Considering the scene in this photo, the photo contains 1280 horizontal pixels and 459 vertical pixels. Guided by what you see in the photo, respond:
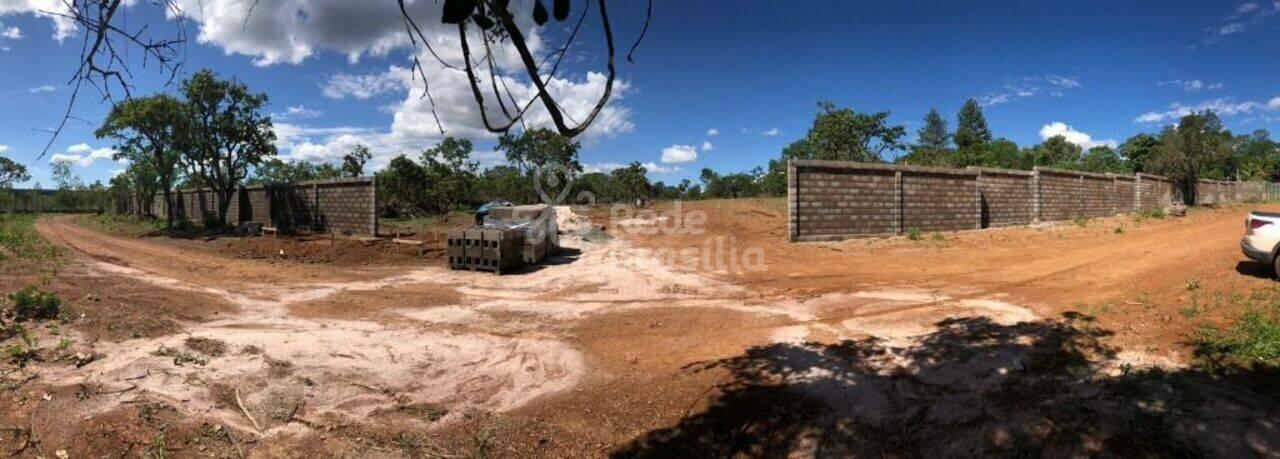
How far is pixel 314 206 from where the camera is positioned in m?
21.0

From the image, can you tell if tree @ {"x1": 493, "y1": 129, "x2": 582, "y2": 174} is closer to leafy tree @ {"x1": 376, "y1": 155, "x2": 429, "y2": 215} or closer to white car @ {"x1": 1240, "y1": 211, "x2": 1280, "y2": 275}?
leafy tree @ {"x1": 376, "y1": 155, "x2": 429, "y2": 215}

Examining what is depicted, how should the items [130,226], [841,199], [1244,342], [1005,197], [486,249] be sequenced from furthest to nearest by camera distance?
1. [130,226]
2. [1005,197]
3. [841,199]
4. [486,249]
5. [1244,342]

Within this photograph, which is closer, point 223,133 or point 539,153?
point 223,133

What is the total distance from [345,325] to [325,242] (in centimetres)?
1124

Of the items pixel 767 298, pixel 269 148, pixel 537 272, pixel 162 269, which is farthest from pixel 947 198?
pixel 269 148

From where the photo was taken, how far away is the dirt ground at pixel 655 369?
3.51 meters

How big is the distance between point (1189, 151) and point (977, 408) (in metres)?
40.9

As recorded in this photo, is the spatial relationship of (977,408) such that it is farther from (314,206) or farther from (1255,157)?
(1255,157)

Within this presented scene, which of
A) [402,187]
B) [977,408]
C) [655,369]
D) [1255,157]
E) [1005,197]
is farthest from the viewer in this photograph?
[1255,157]

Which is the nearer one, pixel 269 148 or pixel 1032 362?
pixel 1032 362

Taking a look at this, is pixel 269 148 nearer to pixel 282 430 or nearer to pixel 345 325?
pixel 345 325

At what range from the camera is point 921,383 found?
429 cm

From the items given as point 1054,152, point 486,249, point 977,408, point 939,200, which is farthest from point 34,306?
point 1054,152

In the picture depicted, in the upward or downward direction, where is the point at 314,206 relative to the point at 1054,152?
downward
